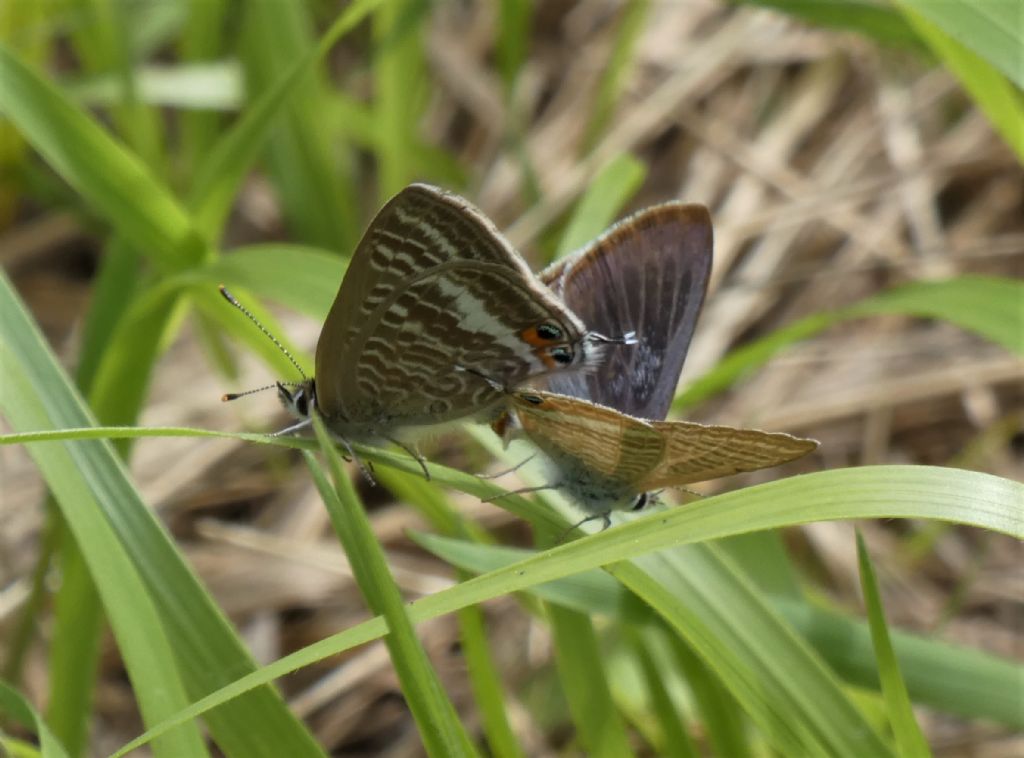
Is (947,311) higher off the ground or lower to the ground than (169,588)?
higher

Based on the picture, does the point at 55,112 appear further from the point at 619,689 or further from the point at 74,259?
the point at 74,259

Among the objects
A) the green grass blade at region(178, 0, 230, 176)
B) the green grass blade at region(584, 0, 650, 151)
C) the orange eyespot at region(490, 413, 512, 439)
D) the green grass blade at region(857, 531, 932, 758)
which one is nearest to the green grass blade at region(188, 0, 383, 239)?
the orange eyespot at region(490, 413, 512, 439)

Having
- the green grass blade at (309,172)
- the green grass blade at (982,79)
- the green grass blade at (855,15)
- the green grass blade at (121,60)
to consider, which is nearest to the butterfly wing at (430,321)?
the green grass blade at (982,79)

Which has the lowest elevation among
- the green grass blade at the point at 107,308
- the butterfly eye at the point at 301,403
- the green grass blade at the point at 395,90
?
the butterfly eye at the point at 301,403

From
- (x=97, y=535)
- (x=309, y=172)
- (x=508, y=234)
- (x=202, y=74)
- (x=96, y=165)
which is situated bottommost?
(x=97, y=535)

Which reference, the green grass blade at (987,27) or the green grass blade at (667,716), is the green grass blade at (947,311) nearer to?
the green grass blade at (987,27)

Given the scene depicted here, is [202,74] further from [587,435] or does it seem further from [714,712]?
[714,712]

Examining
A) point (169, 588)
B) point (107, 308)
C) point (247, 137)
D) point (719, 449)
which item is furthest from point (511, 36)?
point (169, 588)
